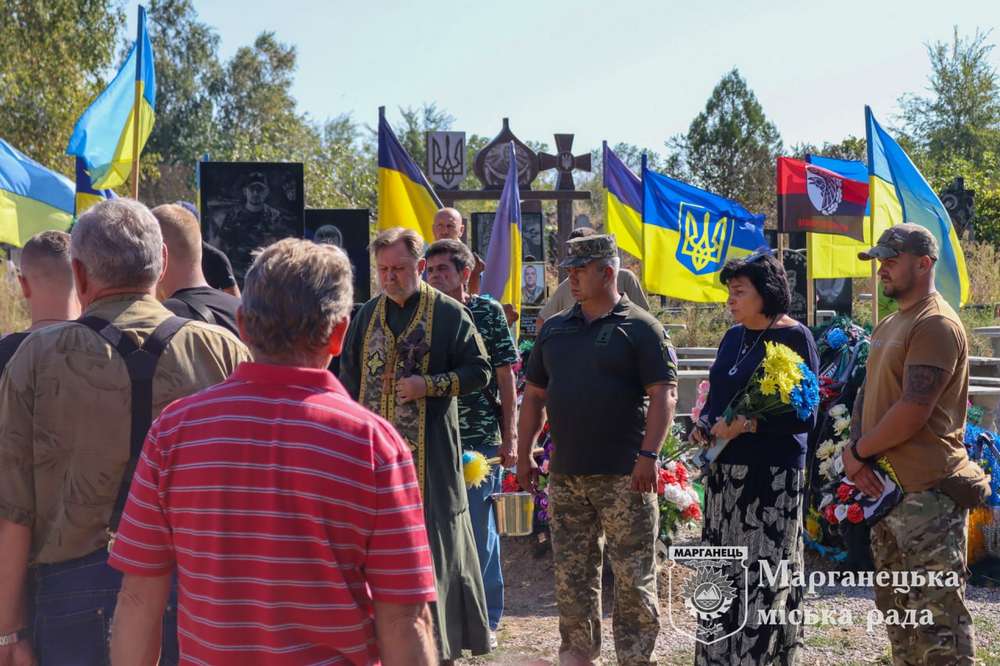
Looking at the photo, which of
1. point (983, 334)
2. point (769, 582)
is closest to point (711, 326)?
point (983, 334)

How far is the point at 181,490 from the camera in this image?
7.01 feet

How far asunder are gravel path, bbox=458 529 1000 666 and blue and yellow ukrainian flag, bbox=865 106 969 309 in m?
2.08

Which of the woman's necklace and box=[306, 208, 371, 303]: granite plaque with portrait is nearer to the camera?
the woman's necklace

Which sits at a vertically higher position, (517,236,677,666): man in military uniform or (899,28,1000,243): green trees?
(899,28,1000,243): green trees

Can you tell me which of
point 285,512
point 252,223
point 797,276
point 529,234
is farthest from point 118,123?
point 797,276

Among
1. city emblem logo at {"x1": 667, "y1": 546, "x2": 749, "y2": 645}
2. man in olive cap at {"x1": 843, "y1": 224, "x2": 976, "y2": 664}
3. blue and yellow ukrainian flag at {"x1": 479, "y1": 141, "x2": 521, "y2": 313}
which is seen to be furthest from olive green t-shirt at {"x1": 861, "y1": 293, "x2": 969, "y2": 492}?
blue and yellow ukrainian flag at {"x1": 479, "y1": 141, "x2": 521, "y2": 313}

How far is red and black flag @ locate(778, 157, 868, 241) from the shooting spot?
10977 mm

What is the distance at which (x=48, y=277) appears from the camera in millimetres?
3525

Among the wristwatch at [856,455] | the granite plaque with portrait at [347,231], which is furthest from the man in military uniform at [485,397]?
the granite plaque with portrait at [347,231]

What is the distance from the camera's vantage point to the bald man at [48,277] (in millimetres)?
3508

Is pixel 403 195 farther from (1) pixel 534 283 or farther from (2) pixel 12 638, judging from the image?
(1) pixel 534 283

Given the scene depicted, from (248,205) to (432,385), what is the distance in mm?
3852

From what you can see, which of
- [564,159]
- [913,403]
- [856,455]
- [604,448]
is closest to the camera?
[913,403]

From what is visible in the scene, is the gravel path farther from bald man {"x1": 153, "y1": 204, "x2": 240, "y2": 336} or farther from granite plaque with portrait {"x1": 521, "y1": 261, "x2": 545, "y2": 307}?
granite plaque with portrait {"x1": 521, "y1": 261, "x2": 545, "y2": 307}
